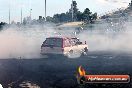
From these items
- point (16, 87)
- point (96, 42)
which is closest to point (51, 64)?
point (16, 87)

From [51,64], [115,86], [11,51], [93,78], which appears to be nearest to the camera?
[93,78]

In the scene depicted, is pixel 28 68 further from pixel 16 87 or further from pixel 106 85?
pixel 106 85

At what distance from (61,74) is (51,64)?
345 cm

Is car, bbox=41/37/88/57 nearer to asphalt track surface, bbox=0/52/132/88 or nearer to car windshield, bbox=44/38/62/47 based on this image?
car windshield, bbox=44/38/62/47

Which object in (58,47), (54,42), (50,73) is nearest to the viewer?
(50,73)

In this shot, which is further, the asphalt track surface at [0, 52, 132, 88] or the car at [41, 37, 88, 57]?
the car at [41, 37, 88, 57]

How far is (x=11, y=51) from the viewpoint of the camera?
28344 millimetres

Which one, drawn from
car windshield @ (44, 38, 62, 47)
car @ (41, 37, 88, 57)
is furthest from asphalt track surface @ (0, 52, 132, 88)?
car windshield @ (44, 38, 62, 47)

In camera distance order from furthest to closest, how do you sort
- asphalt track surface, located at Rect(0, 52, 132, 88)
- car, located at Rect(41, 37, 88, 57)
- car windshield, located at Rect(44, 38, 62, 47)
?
car windshield, located at Rect(44, 38, 62, 47) → car, located at Rect(41, 37, 88, 57) → asphalt track surface, located at Rect(0, 52, 132, 88)

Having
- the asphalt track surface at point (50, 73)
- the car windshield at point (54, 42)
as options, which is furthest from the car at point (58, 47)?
the asphalt track surface at point (50, 73)

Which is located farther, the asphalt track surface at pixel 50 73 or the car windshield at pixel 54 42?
the car windshield at pixel 54 42

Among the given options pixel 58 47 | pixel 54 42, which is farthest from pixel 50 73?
pixel 54 42

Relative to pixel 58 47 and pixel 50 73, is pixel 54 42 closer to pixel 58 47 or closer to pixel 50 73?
pixel 58 47

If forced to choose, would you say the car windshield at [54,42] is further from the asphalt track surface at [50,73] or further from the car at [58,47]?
the asphalt track surface at [50,73]
